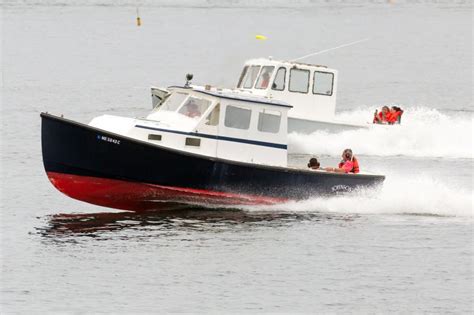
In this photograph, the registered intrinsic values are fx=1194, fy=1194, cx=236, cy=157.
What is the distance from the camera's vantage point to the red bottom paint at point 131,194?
98.5 feet

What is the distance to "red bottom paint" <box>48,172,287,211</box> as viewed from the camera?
30.0m

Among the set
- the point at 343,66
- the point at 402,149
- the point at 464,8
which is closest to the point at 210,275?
the point at 402,149

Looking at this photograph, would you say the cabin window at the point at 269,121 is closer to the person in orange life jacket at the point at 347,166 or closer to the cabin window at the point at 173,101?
the person in orange life jacket at the point at 347,166

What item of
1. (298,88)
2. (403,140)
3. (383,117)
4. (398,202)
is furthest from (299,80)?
(398,202)

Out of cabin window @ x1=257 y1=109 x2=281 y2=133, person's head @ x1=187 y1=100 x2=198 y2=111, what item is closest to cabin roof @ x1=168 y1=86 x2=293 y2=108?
cabin window @ x1=257 y1=109 x2=281 y2=133

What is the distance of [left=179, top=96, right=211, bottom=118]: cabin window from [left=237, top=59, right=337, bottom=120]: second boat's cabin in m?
10.5

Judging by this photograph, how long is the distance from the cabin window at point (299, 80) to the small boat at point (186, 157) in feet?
36.7

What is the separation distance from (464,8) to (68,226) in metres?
137

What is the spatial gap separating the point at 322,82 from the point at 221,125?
512 inches

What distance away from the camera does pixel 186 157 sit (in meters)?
30.0

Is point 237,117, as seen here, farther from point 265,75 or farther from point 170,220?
point 265,75

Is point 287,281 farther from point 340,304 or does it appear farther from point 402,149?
point 402,149

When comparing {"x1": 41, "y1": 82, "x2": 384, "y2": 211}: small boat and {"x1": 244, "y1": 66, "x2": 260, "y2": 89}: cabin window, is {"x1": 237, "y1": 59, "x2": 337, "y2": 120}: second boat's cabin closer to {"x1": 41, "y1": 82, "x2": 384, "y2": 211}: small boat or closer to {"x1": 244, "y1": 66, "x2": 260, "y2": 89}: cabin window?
{"x1": 244, "y1": 66, "x2": 260, "y2": 89}: cabin window

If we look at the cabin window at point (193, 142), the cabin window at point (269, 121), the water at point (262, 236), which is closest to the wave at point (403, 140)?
the water at point (262, 236)
